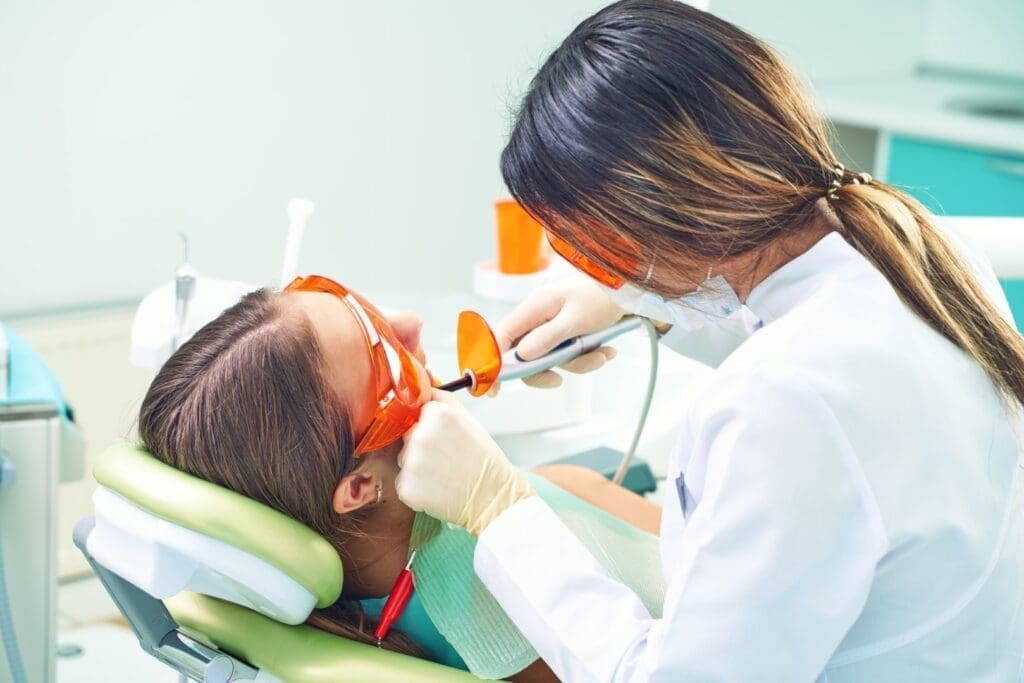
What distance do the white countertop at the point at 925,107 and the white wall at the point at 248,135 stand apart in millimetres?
786

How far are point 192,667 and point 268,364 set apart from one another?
0.32m

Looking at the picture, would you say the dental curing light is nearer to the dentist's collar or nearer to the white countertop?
the dentist's collar

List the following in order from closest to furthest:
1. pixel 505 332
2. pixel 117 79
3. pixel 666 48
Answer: pixel 666 48 → pixel 505 332 → pixel 117 79

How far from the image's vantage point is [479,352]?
139cm

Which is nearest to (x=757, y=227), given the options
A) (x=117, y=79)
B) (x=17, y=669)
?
(x=17, y=669)

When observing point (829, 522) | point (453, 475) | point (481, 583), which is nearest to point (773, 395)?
point (829, 522)

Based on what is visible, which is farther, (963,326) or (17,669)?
(17,669)

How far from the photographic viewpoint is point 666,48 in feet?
3.48

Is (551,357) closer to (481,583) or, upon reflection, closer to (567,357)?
(567,357)

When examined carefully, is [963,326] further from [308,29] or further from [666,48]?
[308,29]

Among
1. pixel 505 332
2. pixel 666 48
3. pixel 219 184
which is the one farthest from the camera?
pixel 219 184

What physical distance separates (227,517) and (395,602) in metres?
0.27

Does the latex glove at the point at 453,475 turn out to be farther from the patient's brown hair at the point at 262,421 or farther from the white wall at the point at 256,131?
the white wall at the point at 256,131

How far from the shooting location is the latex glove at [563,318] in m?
1.51
